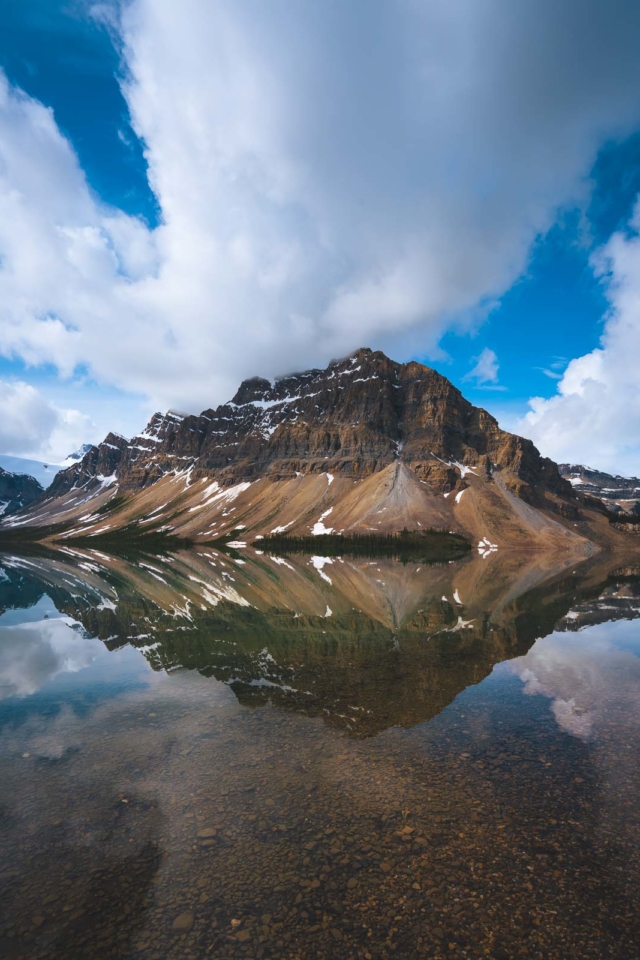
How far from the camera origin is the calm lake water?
10164 millimetres

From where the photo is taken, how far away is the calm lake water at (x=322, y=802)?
33.3 ft

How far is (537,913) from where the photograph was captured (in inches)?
409

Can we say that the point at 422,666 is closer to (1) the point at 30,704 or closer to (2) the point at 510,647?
(2) the point at 510,647

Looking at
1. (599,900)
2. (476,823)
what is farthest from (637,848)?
(476,823)

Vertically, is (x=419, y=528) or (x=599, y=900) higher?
(x=419, y=528)

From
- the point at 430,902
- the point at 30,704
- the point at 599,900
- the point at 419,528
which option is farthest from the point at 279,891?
the point at 419,528

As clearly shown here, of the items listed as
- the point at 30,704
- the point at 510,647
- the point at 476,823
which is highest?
the point at 510,647

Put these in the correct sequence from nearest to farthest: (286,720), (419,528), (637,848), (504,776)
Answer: (637,848) < (504,776) < (286,720) < (419,528)

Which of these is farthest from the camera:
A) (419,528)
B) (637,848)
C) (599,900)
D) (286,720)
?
(419,528)

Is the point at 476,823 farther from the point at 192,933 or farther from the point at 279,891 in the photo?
the point at 192,933

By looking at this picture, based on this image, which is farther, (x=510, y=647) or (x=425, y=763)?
(x=510, y=647)

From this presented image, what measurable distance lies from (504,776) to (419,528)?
18713 cm

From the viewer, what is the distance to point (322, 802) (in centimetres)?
1481

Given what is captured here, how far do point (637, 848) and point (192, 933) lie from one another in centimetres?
1175
